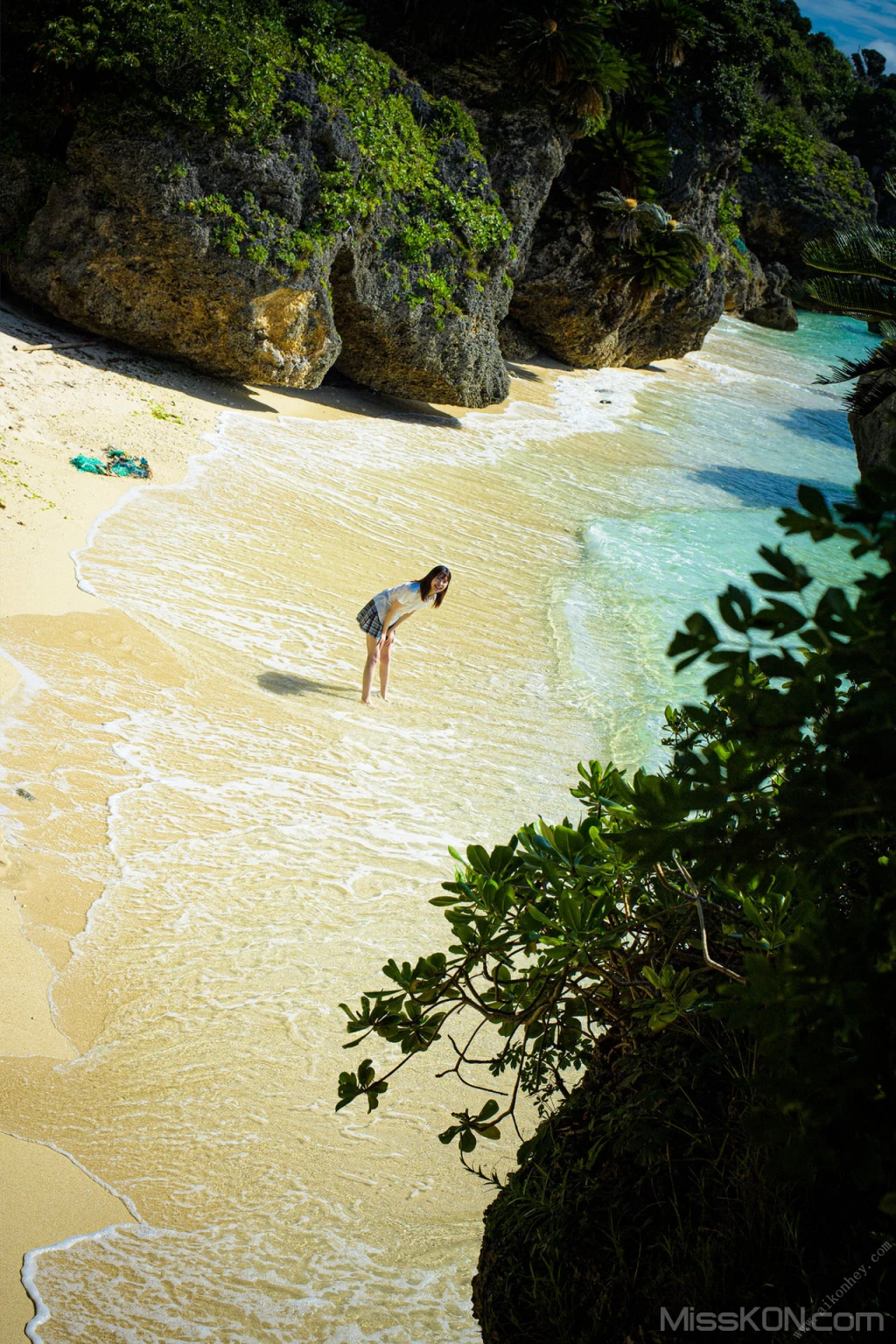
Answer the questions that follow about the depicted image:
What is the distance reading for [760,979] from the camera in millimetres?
1669

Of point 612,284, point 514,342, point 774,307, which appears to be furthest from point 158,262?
point 774,307

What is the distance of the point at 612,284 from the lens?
24922 mm

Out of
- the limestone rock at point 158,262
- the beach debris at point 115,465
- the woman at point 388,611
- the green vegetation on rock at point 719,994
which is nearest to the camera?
the green vegetation on rock at point 719,994

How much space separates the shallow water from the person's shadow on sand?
0.03 metres

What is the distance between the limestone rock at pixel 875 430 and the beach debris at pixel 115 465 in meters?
11.0

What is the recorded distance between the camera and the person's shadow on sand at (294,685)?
8359 mm

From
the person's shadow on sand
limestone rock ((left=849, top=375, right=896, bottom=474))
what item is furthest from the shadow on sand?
limestone rock ((left=849, top=375, right=896, bottom=474))

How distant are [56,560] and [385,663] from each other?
10.7 feet

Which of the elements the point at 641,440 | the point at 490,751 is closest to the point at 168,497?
the point at 490,751

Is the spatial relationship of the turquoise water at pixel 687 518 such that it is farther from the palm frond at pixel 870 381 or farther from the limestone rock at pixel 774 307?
the limestone rock at pixel 774 307

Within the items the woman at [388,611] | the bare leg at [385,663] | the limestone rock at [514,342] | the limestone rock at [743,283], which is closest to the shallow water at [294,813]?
the bare leg at [385,663]

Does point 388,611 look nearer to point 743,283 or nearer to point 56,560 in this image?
point 56,560

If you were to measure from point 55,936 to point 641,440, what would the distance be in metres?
18.8

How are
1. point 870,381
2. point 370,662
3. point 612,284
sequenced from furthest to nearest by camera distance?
point 612,284, point 870,381, point 370,662
